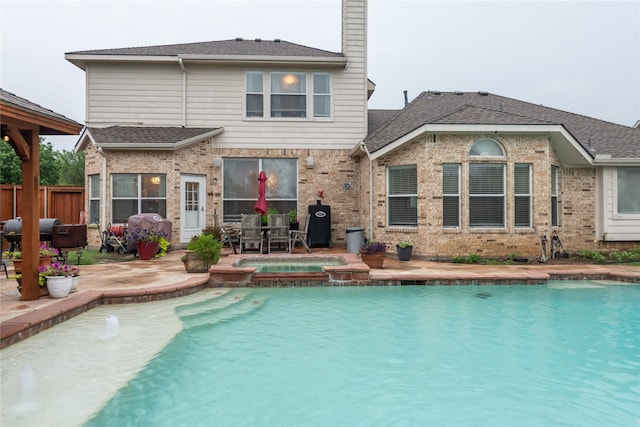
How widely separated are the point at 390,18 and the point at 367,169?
117 ft

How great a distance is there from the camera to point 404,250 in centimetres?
953

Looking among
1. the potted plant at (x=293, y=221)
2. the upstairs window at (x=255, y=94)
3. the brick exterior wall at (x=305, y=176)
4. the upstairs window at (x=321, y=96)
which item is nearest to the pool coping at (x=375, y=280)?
the potted plant at (x=293, y=221)

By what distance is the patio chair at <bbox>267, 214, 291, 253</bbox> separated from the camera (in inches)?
396

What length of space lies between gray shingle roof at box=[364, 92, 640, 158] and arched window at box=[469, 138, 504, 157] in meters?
0.55

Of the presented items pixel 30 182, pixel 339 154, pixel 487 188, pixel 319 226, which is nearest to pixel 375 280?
pixel 487 188

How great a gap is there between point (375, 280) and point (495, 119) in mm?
5402

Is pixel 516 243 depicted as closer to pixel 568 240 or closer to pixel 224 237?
pixel 568 240

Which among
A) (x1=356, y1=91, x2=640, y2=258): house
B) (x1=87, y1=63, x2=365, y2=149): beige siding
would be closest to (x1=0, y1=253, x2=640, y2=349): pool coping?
(x1=356, y1=91, x2=640, y2=258): house

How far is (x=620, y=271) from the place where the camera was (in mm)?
7906

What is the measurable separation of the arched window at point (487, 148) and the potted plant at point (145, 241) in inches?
329

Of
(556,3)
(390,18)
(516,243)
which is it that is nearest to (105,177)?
(516,243)

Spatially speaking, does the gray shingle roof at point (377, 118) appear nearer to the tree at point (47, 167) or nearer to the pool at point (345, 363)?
the pool at point (345, 363)

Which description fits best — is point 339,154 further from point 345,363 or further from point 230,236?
point 345,363

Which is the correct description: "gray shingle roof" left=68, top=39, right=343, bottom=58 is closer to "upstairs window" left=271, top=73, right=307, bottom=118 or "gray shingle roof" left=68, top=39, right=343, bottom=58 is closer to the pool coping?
"upstairs window" left=271, top=73, right=307, bottom=118
